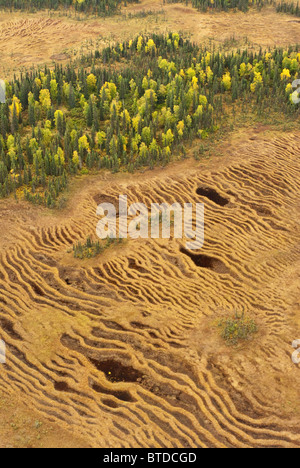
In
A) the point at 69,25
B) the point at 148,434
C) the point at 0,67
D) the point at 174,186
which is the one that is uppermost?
the point at 69,25

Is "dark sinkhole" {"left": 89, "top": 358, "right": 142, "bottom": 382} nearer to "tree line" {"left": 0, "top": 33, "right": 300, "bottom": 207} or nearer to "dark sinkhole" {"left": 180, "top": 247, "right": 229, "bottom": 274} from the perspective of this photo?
"dark sinkhole" {"left": 180, "top": 247, "right": 229, "bottom": 274}

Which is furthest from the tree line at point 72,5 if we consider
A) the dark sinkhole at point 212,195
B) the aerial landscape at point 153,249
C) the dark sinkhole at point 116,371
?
the dark sinkhole at point 116,371

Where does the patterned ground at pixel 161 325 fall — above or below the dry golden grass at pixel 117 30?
below

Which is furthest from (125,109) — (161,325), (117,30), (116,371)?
(117,30)

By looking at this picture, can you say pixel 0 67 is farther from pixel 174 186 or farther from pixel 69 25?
pixel 174 186

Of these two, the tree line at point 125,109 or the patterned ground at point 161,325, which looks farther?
the tree line at point 125,109

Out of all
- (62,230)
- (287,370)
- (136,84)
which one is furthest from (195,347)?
(136,84)

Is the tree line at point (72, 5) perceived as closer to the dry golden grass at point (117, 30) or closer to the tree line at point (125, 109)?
the dry golden grass at point (117, 30)
